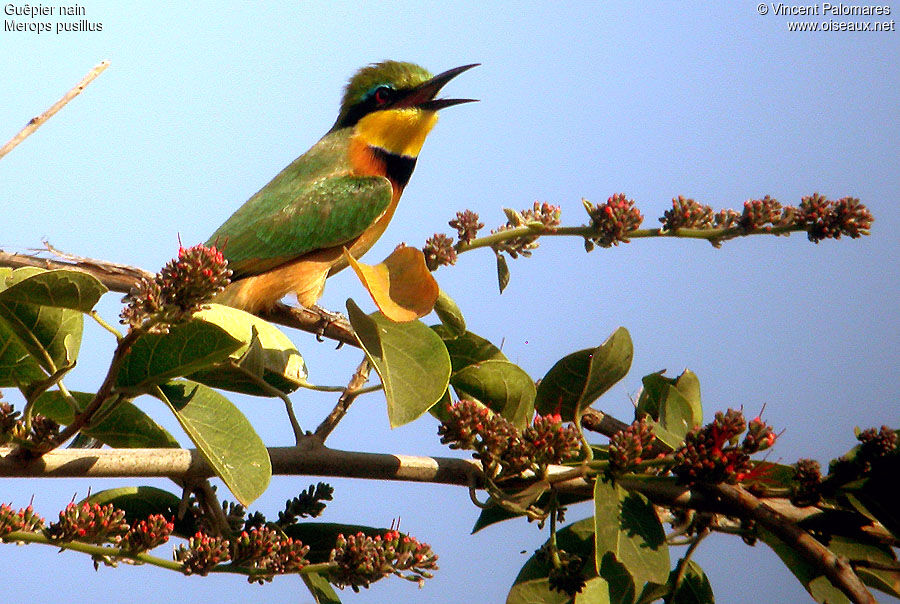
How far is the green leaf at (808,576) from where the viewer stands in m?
1.49

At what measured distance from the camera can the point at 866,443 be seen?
1381 mm

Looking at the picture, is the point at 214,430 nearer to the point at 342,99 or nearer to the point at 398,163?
the point at 398,163

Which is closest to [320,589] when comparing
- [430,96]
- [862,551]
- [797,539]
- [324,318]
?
[797,539]

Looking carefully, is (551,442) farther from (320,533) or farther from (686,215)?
(686,215)

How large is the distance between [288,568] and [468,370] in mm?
458

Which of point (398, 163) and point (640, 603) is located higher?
point (398, 163)

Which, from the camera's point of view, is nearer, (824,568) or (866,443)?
(824,568)

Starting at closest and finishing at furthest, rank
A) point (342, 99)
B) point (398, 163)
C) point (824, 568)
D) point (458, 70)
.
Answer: point (824, 568) < point (458, 70) < point (398, 163) < point (342, 99)

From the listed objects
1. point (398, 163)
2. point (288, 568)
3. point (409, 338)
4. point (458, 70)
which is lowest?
point (288, 568)

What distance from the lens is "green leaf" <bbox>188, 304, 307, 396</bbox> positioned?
1.48 metres

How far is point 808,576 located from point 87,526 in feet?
3.69

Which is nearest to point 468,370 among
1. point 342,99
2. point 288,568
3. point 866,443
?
point 288,568

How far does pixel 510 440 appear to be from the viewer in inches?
54.5

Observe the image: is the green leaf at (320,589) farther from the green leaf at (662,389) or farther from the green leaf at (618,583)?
the green leaf at (662,389)
